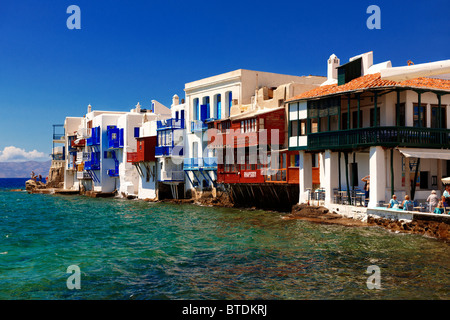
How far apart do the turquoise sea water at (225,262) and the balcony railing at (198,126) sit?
20.4 metres

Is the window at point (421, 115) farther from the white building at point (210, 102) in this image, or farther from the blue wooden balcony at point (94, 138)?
the blue wooden balcony at point (94, 138)

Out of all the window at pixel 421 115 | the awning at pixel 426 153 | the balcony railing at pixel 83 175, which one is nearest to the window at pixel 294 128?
the window at pixel 421 115

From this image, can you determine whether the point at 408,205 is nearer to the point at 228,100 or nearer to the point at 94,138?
the point at 228,100

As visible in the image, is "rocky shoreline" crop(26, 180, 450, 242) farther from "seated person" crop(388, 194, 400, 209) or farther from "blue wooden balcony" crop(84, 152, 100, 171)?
"blue wooden balcony" crop(84, 152, 100, 171)

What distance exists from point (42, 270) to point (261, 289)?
8.26 m

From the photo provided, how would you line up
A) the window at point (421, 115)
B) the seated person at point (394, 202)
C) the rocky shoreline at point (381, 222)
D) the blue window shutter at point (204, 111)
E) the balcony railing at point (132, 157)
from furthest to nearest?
the balcony railing at point (132, 157) < the blue window shutter at point (204, 111) < the window at point (421, 115) < the seated person at point (394, 202) < the rocky shoreline at point (381, 222)

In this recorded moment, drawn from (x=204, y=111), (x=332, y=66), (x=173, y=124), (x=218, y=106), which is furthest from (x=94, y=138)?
(x=332, y=66)

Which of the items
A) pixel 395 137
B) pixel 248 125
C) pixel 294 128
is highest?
pixel 248 125

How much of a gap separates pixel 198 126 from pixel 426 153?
27.3 metres

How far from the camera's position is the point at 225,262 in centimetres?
1691

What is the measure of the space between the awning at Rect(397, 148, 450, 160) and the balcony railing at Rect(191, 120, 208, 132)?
24969 millimetres

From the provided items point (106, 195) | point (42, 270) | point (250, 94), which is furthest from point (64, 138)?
point (42, 270)

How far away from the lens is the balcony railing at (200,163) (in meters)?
44.9

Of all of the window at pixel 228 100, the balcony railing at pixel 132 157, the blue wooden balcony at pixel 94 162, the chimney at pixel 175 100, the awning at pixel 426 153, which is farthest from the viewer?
the blue wooden balcony at pixel 94 162
